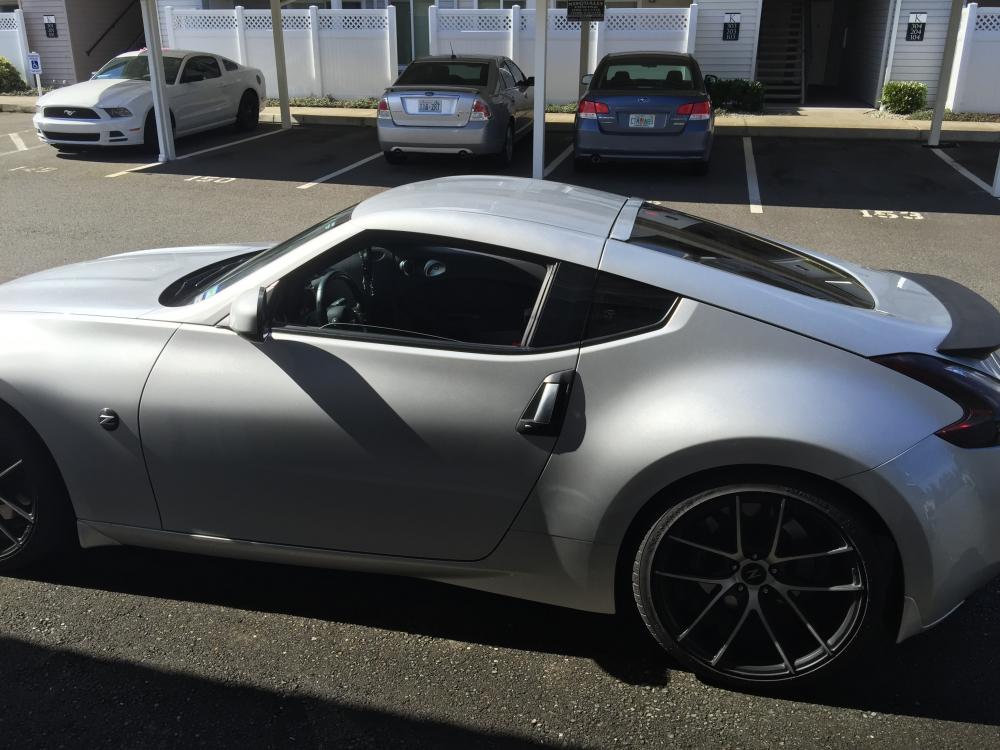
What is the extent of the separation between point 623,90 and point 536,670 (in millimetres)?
9843

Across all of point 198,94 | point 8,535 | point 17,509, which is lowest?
point 8,535

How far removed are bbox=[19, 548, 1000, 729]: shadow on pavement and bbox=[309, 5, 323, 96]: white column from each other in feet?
60.8

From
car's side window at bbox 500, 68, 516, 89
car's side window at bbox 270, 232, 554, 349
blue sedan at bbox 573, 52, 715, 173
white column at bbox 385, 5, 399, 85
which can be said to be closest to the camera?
car's side window at bbox 270, 232, 554, 349

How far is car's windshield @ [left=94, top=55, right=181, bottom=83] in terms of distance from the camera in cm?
1453

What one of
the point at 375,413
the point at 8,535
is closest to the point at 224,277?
the point at 375,413

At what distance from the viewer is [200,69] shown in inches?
601

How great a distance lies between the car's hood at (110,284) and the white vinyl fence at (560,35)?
16.1 metres

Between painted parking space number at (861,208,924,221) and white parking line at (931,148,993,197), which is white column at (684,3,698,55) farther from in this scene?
painted parking space number at (861,208,924,221)

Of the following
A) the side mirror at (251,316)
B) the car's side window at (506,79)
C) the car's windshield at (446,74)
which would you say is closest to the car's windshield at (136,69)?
the car's windshield at (446,74)

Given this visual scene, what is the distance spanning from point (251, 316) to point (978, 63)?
18.7 metres

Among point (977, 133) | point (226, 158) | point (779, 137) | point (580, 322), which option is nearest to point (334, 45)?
point (226, 158)

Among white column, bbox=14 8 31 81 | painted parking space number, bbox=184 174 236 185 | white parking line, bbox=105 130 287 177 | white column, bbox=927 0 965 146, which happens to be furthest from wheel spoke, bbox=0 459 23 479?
white column, bbox=14 8 31 81

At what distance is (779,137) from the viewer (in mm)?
15492

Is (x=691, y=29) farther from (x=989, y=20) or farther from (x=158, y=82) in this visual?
(x=158, y=82)
